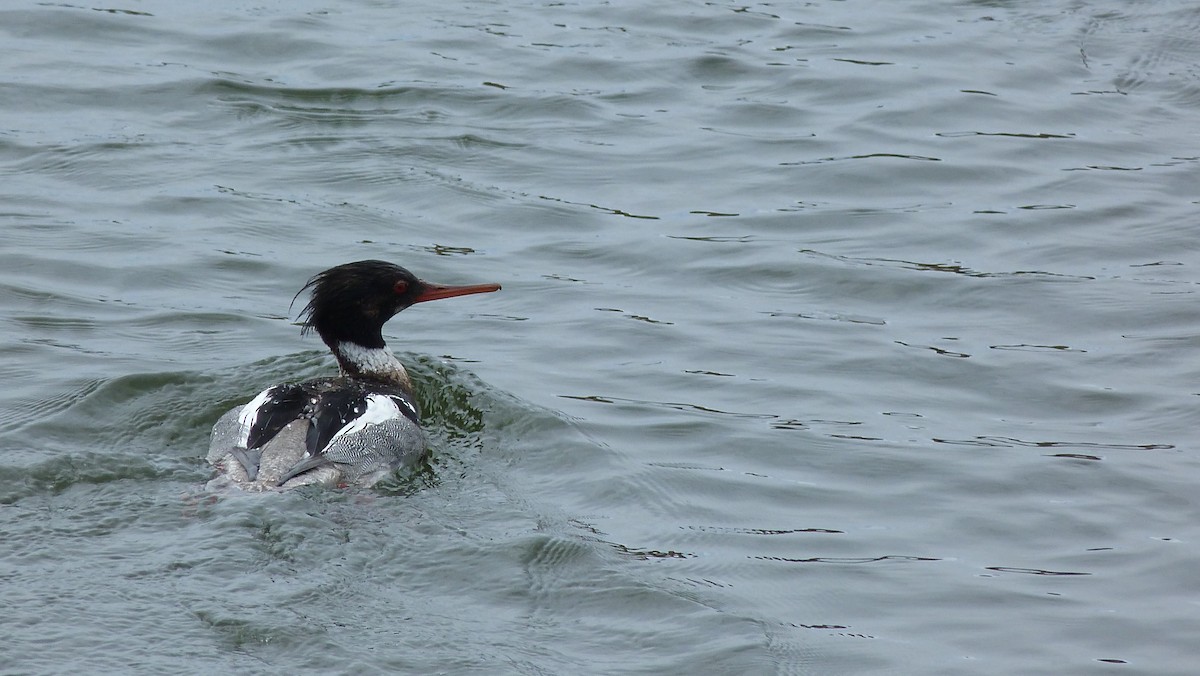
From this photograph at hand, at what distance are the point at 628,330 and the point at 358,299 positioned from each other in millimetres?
2102

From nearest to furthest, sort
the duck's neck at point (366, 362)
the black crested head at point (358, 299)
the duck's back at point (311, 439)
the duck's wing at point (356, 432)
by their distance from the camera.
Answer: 1. the duck's back at point (311, 439)
2. the duck's wing at point (356, 432)
3. the black crested head at point (358, 299)
4. the duck's neck at point (366, 362)

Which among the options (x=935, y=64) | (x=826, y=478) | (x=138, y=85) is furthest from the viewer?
(x=935, y=64)

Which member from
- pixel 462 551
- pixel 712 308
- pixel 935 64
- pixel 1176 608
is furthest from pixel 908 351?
pixel 935 64

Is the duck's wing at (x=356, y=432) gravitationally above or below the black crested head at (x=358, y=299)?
below

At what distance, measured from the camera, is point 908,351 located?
34.4 ft

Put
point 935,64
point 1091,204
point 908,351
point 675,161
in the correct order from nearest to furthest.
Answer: point 908,351 → point 1091,204 → point 675,161 → point 935,64

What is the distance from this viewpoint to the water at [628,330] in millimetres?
7043

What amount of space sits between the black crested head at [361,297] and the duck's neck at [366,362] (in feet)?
0.11

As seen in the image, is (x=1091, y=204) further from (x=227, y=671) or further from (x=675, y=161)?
(x=227, y=671)

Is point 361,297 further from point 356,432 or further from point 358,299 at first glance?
point 356,432

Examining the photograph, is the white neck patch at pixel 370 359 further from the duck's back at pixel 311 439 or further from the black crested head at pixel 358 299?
the duck's back at pixel 311 439

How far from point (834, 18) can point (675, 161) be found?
4470 mm

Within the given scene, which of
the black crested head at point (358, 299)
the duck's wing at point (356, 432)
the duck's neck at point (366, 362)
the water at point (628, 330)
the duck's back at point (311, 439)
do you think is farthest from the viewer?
the duck's neck at point (366, 362)

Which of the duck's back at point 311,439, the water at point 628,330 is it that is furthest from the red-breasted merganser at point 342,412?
the water at point 628,330
